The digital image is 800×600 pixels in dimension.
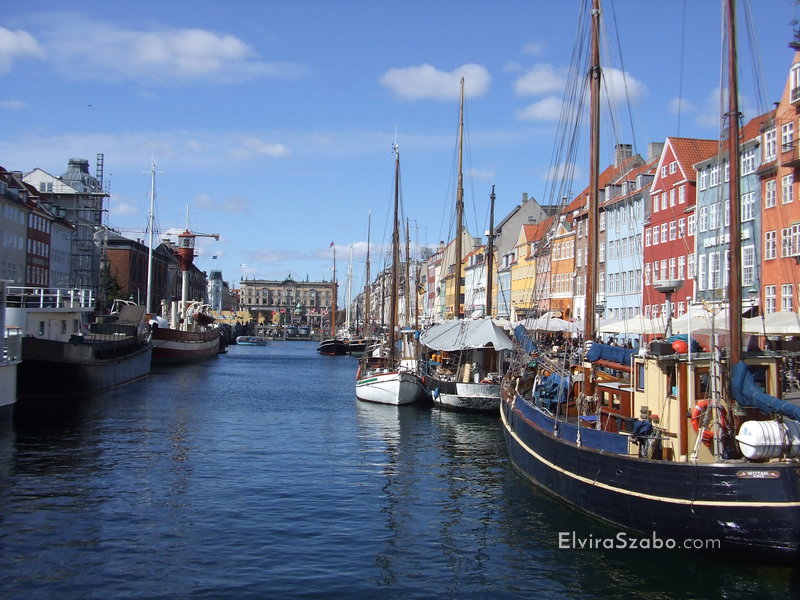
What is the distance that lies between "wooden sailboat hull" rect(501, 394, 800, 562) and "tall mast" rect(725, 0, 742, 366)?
2992 mm

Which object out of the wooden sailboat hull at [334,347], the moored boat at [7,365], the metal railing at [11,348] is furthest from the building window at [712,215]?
the wooden sailboat hull at [334,347]

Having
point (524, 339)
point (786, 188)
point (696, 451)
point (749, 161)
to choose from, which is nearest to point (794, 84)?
point (786, 188)

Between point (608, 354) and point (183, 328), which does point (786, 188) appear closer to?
point (608, 354)

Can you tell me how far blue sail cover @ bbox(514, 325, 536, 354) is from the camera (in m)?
33.7

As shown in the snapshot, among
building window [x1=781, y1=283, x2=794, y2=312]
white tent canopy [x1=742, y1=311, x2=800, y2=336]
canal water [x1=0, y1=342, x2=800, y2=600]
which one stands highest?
building window [x1=781, y1=283, x2=794, y2=312]

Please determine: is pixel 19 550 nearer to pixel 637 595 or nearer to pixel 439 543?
pixel 439 543

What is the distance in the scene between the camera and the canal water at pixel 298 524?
15336mm

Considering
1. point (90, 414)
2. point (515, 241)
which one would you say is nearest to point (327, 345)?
point (515, 241)

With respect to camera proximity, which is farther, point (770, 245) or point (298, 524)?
point (770, 245)

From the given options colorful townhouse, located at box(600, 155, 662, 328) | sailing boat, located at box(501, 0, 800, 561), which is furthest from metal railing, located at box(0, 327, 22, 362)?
colorful townhouse, located at box(600, 155, 662, 328)

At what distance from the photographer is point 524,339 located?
113ft

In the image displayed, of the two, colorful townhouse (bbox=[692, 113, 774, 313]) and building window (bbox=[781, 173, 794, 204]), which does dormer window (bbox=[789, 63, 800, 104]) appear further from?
building window (bbox=[781, 173, 794, 204])

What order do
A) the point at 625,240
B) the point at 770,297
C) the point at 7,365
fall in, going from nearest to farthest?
the point at 7,365 → the point at 770,297 → the point at 625,240

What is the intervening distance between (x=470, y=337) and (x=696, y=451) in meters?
28.1
